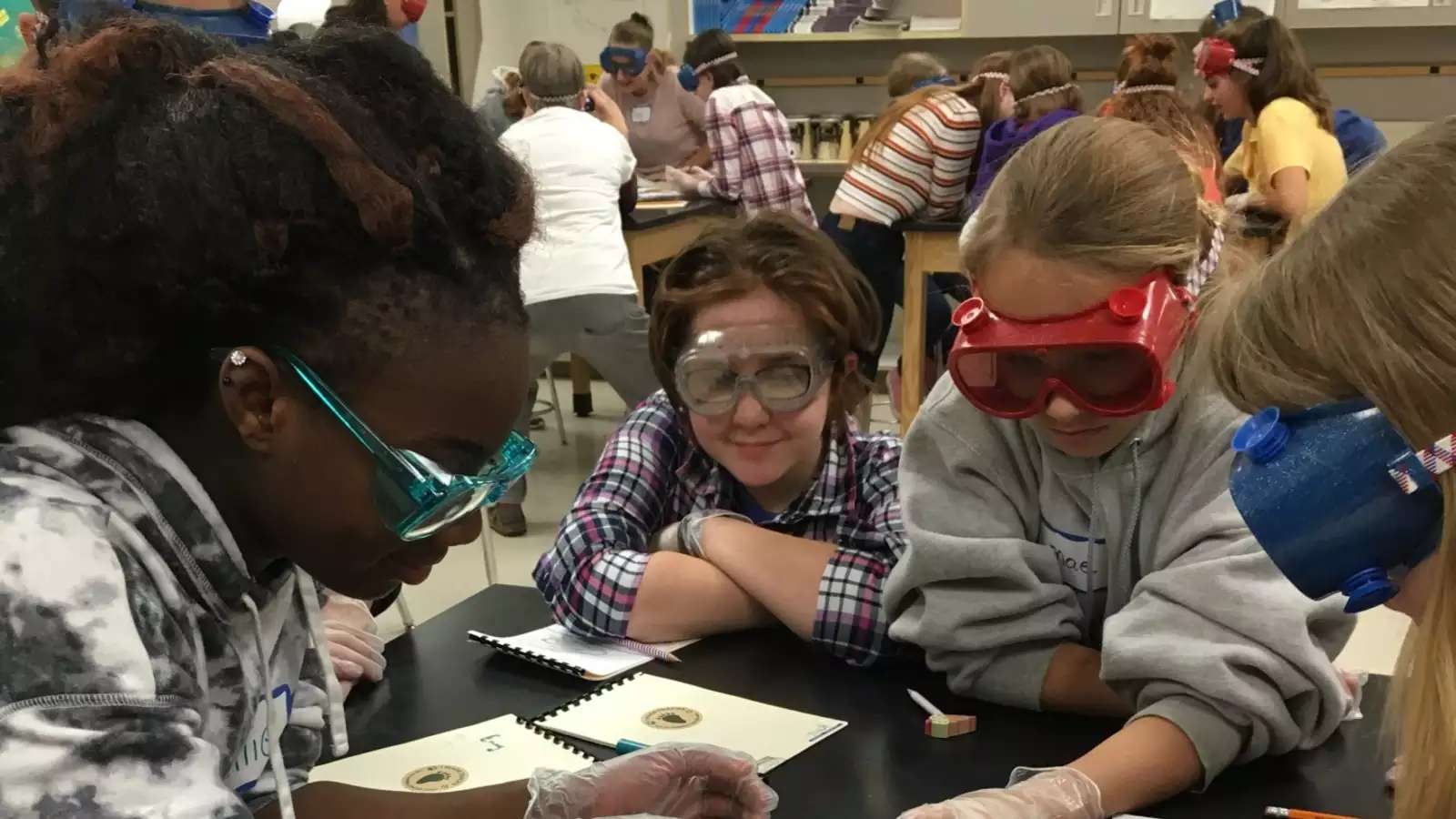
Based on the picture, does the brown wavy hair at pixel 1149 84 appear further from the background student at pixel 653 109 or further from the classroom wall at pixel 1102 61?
the background student at pixel 653 109

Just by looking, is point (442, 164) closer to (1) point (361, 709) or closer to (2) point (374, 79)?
(2) point (374, 79)

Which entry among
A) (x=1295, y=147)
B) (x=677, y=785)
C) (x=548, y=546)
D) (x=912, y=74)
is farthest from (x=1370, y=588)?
(x=912, y=74)

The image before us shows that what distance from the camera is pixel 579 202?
363 cm

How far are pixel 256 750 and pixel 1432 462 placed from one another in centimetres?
79

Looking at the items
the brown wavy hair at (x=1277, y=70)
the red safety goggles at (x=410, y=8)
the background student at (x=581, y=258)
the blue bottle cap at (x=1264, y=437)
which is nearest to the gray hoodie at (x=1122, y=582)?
the blue bottle cap at (x=1264, y=437)

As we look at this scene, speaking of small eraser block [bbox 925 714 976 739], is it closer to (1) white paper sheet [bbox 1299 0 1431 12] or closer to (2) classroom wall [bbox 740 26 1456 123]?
(2) classroom wall [bbox 740 26 1456 123]

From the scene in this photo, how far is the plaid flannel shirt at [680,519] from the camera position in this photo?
1387 mm

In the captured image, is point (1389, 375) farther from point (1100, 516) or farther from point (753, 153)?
point (753, 153)

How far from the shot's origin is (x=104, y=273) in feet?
2.21

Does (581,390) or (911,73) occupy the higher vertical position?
(911,73)

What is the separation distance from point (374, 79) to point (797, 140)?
5.42 metres

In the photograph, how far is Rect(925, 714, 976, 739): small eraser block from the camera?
1193 millimetres

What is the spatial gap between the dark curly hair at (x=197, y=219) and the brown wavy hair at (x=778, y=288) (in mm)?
865

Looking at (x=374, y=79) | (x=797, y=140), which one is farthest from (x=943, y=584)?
(x=797, y=140)
